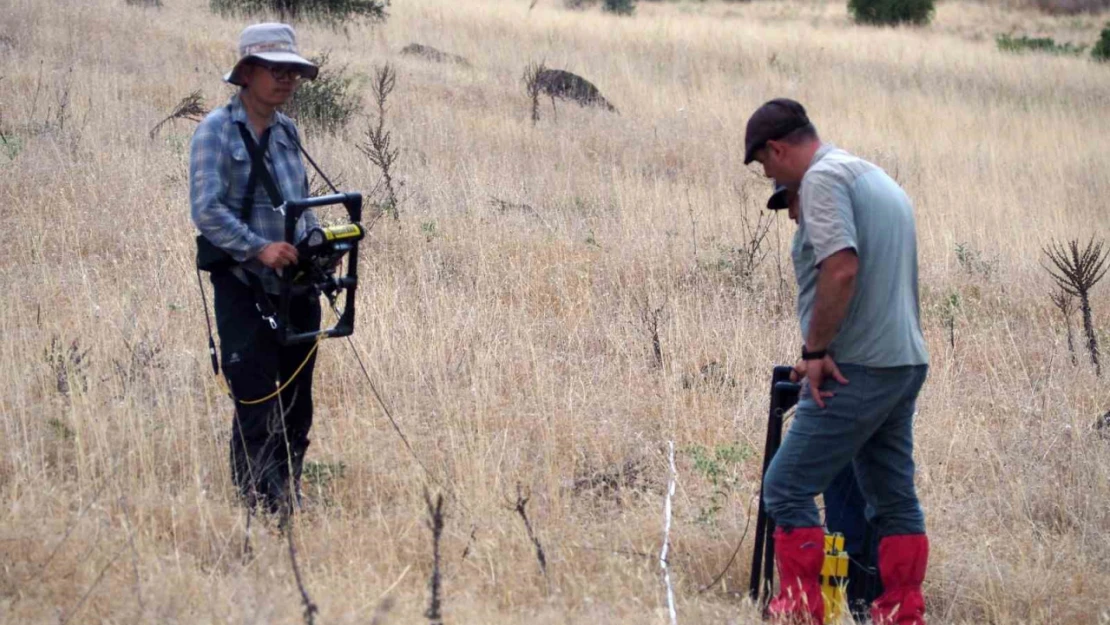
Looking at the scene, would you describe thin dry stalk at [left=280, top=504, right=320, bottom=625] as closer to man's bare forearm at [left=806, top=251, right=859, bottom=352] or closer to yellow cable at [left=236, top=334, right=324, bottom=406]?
yellow cable at [left=236, top=334, right=324, bottom=406]

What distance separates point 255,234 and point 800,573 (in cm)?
225

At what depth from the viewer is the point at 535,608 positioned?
4.07m

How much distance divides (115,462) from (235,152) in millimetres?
1384

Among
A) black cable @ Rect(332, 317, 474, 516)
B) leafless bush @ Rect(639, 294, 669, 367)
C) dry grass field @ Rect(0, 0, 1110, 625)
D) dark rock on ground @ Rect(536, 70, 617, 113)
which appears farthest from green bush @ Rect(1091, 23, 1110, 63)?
black cable @ Rect(332, 317, 474, 516)

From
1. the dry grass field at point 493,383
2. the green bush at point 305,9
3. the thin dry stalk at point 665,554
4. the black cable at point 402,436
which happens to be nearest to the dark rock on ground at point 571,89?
the dry grass field at point 493,383

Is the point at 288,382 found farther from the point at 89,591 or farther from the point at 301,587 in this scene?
the point at 301,587

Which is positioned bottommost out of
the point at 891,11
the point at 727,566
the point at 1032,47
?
the point at 727,566

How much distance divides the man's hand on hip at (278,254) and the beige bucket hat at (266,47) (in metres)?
0.65

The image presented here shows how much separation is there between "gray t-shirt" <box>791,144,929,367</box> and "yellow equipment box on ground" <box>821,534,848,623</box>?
2.50 feet

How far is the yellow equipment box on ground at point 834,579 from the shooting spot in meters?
4.00

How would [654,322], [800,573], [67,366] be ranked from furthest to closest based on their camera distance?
[654,322] < [67,366] < [800,573]

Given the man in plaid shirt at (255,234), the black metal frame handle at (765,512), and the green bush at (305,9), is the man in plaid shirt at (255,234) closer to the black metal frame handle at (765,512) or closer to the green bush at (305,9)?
the black metal frame handle at (765,512)

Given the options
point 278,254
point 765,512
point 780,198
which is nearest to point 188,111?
point 278,254

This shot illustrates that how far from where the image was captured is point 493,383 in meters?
5.98
